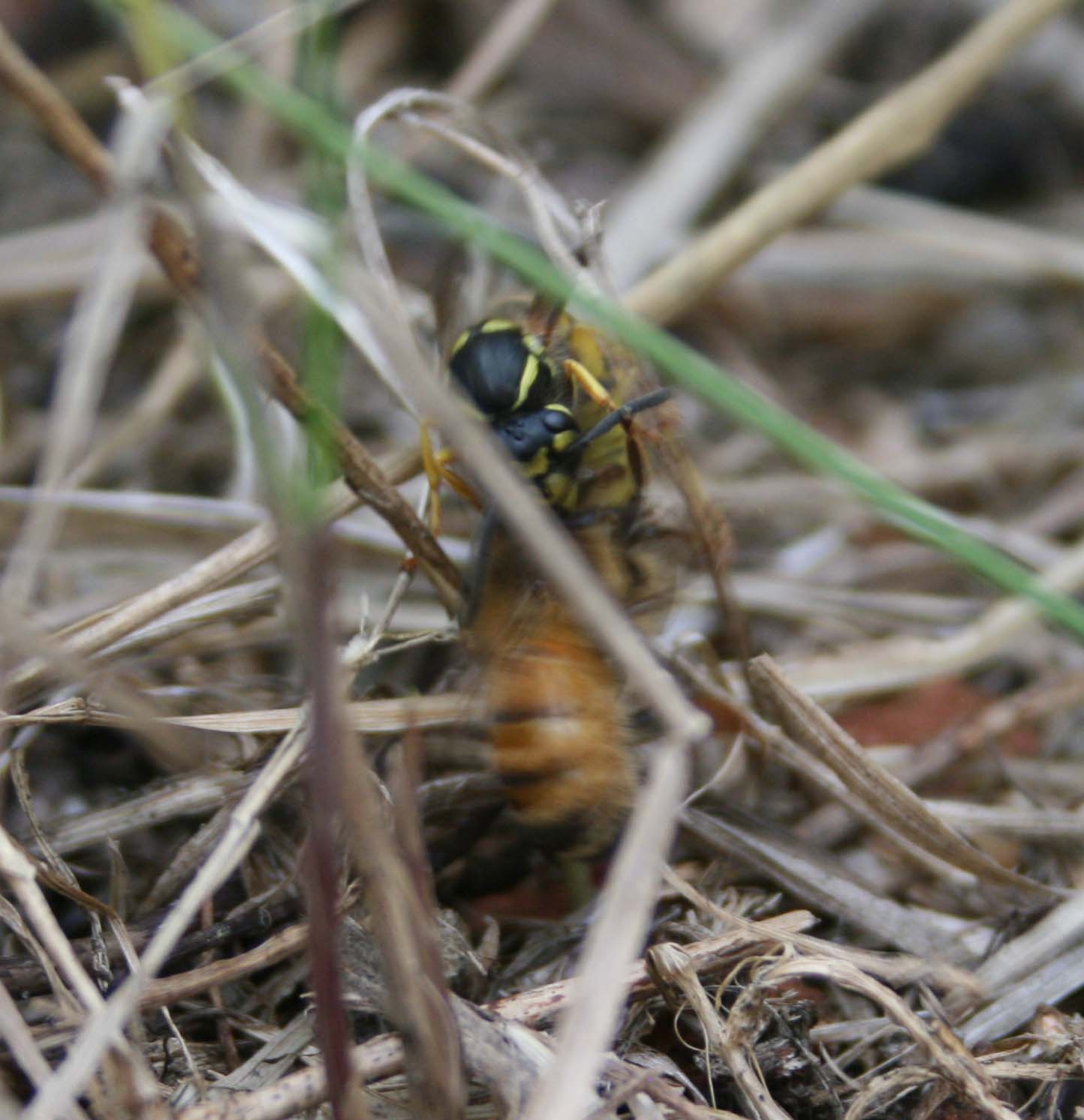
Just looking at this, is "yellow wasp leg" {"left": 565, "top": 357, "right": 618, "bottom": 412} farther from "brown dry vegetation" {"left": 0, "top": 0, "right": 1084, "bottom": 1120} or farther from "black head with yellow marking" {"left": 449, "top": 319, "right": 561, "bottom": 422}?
"brown dry vegetation" {"left": 0, "top": 0, "right": 1084, "bottom": 1120}

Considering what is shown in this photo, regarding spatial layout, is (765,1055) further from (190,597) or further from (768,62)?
(768,62)

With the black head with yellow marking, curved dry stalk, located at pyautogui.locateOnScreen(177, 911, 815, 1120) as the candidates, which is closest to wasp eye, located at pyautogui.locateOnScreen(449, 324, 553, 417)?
the black head with yellow marking

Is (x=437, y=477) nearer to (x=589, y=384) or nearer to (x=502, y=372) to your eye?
(x=502, y=372)

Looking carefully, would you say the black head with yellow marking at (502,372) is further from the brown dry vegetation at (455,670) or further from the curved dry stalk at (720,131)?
the curved dry stalk at (720,131)

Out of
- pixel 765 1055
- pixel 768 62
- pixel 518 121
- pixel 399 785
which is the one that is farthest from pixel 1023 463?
Answer: pixel 399 785

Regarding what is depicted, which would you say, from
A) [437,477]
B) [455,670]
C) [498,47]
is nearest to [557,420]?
[437,477]

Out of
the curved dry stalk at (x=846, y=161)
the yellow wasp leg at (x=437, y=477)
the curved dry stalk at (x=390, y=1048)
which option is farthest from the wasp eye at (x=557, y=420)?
the curved dry stalk at (x=390, y=1048)

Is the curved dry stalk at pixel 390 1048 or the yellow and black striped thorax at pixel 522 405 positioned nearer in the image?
the curved dry stalk at pixel 390 1048
